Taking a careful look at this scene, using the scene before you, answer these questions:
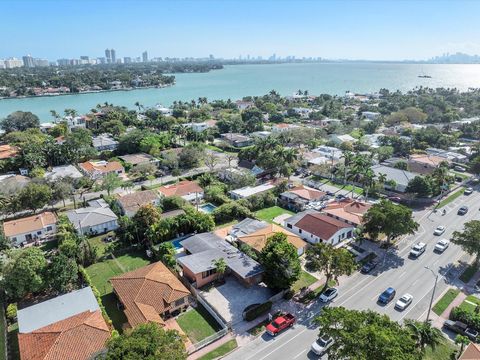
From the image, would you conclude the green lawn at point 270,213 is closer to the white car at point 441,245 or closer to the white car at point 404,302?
the white car at point 441,245

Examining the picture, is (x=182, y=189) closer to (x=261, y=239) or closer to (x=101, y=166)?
(x=261, y=239)

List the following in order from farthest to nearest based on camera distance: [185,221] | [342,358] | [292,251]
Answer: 1. [185,221]
2. [292,251]
3. [342,358]

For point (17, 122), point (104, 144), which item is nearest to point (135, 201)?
point (104, 144)

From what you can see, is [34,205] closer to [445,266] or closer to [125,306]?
[125,306]

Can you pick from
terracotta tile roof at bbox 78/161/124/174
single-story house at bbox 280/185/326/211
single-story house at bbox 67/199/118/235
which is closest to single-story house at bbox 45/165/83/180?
terracotta tile roof at bbox 78/161/124/174

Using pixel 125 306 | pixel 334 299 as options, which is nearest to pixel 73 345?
pixel 125 306

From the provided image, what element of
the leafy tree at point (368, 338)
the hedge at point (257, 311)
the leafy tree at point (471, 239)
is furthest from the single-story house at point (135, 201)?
the leafy tree at point (471, 239)
